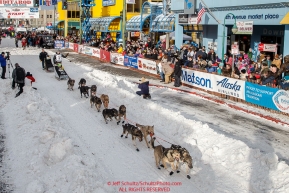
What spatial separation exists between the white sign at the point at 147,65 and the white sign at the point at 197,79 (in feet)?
12.2

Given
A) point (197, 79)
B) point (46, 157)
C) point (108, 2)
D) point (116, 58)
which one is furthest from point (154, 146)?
point (108, 2)

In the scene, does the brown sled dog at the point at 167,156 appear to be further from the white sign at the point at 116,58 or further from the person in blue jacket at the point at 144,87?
the white sign at the point at 116,58

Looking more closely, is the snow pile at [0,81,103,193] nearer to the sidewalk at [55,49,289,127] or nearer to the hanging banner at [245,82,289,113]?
the sidewalk at [55,49,289,127]

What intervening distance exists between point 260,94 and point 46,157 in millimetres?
8902

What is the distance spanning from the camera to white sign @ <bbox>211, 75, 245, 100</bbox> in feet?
50.5

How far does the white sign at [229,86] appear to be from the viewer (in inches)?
606

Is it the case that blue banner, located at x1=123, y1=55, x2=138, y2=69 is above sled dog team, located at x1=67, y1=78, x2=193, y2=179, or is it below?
above

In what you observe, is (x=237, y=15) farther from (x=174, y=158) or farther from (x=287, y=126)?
(x=174, y=158)

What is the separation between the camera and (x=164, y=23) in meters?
33.2

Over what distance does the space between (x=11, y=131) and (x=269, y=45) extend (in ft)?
51.0

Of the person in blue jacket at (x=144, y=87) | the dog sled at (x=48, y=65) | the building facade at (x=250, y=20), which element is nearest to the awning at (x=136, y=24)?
the building facade at (x=250, y=20)

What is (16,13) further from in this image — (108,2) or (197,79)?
(197,79)

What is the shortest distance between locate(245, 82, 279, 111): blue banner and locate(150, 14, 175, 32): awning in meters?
18.0

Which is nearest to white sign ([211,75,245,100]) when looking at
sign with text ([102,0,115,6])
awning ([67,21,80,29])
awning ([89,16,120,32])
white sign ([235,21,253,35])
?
white sign ([235,21,253,35])
